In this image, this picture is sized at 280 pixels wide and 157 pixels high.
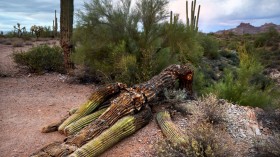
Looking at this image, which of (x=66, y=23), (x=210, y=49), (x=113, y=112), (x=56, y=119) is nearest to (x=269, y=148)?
(x=113, y=112)

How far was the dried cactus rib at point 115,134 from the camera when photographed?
5.76m

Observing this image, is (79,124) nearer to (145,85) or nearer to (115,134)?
(115,134)

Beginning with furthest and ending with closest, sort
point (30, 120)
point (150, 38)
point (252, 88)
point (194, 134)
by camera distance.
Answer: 1. point (150, 38)
2. point (252, 88)
3. point (30, 120)
4. point (194, 134)

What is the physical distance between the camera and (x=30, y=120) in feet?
26.9

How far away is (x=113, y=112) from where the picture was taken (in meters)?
6.66

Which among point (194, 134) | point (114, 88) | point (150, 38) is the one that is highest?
point (150, 38)

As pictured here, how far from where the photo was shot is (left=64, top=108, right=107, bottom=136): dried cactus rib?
674 cm

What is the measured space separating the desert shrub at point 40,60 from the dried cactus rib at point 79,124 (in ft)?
25.1

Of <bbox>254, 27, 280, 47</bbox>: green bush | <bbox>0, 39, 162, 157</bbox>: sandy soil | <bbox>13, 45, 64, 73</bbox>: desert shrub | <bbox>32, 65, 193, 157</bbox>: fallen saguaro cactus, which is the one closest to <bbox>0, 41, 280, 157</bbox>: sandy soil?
<bbox>0, 39, 162, 157</bbox>: sandy soil

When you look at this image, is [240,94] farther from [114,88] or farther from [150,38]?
[150,38]

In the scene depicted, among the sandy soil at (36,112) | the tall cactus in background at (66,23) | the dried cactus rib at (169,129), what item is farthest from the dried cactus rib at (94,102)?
the tall cactus in background at (66,23)

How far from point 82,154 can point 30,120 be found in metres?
3.04

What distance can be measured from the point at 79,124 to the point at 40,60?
8223mm

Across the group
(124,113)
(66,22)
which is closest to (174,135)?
(124,113)
